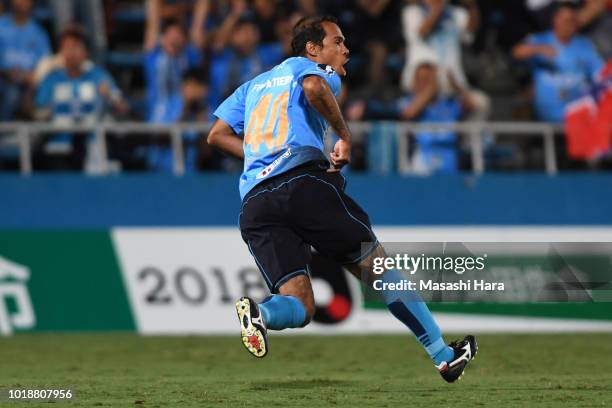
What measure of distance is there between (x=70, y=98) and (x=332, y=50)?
6659mm

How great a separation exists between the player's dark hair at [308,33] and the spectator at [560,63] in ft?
22.5

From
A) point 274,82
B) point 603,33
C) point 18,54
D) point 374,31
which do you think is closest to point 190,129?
point 18,54

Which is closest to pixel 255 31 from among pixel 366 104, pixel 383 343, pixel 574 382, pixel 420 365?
pixel 366 104

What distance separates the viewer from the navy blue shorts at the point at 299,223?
307 inches

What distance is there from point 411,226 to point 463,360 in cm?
600

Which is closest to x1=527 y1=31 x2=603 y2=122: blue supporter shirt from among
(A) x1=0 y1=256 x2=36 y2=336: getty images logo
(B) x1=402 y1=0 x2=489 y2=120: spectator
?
(B) x1=402 y1=0 x2=489 y2=120: spectator

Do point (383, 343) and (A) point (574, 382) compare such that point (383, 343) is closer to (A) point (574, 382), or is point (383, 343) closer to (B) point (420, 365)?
(B) point (420, 365)

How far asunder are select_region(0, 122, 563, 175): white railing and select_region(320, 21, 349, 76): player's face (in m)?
5.89

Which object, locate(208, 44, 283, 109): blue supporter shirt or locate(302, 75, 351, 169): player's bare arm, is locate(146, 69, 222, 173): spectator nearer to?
locate(208, 44, 283, 109): blue supporter shirt

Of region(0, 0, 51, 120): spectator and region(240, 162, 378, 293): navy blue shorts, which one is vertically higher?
region(240, 162, 378, 293): navy blue shorts

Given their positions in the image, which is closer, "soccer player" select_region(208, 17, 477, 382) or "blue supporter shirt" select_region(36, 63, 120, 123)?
"soccer player" select_region(208, 17, 477, 382)

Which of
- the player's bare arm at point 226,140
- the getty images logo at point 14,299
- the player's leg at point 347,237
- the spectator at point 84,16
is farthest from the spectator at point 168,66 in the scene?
the player's leg at point 347,237

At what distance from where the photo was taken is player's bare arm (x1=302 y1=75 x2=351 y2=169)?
7.56 metres

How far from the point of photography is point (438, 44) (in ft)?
48.4
